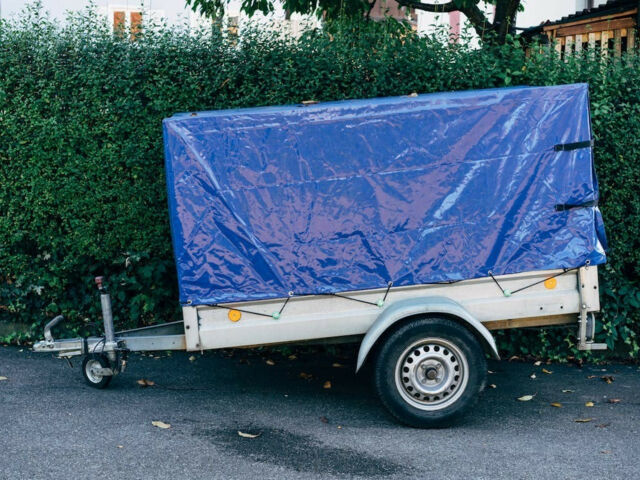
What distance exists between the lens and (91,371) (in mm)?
6516

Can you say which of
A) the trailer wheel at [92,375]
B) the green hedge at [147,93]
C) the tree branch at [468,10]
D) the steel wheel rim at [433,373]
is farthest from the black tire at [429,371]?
the tree branch at [468,10]

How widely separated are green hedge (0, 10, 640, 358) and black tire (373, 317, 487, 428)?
81.5 inches

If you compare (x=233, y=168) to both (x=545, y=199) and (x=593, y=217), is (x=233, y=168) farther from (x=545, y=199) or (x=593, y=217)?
(x=593, y=217)

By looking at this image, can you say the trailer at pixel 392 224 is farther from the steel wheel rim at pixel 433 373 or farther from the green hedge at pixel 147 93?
the green hedge at pixel 147 93

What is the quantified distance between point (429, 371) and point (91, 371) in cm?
271

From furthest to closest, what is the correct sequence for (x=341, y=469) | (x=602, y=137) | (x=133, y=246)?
(x=133, y=246) → (x=602, y=137) → (x=341, y=469)

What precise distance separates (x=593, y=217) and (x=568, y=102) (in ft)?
2.69

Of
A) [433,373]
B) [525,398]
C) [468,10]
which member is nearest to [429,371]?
Answer: [433,373]

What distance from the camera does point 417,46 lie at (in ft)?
24.7

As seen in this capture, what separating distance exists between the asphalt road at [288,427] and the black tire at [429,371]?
0.16m

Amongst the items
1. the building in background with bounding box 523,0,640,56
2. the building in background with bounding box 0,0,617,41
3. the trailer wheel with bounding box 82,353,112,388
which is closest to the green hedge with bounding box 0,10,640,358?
A: the building in background with bounding box 0,0,617,41

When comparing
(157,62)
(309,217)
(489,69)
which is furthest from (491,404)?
(157,62)

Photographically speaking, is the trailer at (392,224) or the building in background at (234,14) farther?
the building in background at (234,14)

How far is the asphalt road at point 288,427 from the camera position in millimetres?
4961
